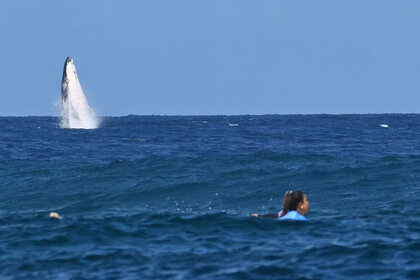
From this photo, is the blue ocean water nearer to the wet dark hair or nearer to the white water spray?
the wet dark hair

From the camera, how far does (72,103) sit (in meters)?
75.1

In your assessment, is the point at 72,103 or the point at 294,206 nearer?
the point at 294,206

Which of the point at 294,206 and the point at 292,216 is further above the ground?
the point at 294,206

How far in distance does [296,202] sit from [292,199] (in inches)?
4.4

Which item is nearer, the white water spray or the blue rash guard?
the blue rash guard

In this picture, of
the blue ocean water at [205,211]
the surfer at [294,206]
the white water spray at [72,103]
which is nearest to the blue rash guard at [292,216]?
the surfer at [294,206]

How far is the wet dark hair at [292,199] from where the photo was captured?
592 inches

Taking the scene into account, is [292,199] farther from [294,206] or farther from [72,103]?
[72,103]

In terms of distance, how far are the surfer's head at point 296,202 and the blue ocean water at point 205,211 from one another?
36 cm

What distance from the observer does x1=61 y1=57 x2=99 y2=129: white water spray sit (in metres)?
73.9

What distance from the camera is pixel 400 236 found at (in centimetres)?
1438

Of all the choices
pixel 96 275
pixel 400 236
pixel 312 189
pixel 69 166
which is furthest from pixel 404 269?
pixel 69 166

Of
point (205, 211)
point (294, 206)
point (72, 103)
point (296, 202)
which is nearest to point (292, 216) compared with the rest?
point (294, 206)

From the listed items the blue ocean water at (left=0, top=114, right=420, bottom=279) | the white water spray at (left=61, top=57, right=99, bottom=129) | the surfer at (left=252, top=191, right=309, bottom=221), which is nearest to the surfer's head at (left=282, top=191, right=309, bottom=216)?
the surfer at (left=252, top=191, right=309, bottom=221)
